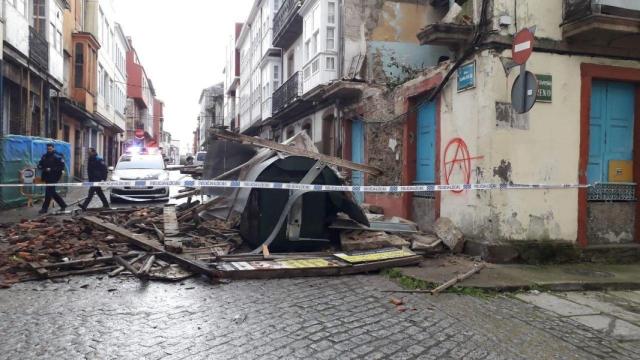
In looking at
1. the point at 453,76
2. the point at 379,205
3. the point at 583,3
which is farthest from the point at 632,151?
the point at 379,205

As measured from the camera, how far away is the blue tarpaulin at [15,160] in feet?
40.7

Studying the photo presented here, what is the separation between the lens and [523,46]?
6.74 m

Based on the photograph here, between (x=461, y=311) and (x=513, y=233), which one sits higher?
(x=513, y=233)

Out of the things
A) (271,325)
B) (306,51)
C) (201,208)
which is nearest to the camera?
(271,325)

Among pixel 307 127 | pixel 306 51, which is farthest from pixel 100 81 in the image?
pixel 306 51

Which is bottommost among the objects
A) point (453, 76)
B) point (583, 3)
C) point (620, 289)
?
point (620, 289)

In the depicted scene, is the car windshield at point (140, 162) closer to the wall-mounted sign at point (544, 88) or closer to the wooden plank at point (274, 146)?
the wooden plank at point (274, 146)

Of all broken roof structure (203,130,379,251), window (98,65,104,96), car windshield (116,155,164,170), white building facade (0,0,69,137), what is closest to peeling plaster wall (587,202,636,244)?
broken roof structure (203,130,379,251)

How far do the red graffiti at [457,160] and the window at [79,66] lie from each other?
2320 centimetres

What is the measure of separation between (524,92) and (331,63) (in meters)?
9.58

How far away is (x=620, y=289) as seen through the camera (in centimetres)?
628

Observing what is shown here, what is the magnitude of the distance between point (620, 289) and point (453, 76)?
4.22 metres

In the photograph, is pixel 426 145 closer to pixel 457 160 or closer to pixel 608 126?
pixel 457 160

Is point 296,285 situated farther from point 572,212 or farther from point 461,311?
point 572,212
